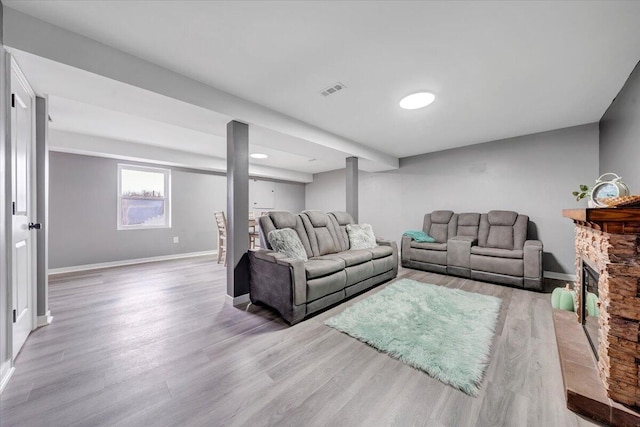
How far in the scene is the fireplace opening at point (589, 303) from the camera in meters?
1.67

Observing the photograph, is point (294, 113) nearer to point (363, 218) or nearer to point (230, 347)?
point (230, 347)

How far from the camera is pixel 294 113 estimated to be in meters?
3.05

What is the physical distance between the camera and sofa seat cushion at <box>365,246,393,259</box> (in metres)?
3.26

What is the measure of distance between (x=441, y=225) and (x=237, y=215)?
377cm

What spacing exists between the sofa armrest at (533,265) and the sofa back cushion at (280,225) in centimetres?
289

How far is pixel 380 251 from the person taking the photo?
3.37 m

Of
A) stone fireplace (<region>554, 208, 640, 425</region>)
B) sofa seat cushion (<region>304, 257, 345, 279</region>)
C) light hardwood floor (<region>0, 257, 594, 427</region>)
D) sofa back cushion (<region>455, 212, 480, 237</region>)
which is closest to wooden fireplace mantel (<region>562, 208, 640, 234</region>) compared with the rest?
stone fireplace (<region>554, 208, 640, 425</region>)

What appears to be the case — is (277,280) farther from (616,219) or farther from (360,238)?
(616,219)

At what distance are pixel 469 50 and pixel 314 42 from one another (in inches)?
48.2

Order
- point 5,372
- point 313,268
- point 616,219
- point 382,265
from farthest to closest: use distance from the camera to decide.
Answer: point 382,265
point 313,268
point 5,372
point 616,219

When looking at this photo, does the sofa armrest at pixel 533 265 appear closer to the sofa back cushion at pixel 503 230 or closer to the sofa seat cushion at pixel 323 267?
the sofa back cushion at pixel 503 230

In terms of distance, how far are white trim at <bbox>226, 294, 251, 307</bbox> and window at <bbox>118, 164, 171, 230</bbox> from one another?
11.3ft

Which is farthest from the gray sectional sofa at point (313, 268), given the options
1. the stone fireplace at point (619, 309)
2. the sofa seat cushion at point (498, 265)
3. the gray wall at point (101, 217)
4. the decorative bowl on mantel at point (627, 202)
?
the gray wall at point (101, 217)

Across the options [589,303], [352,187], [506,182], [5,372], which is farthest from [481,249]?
[5,372]
